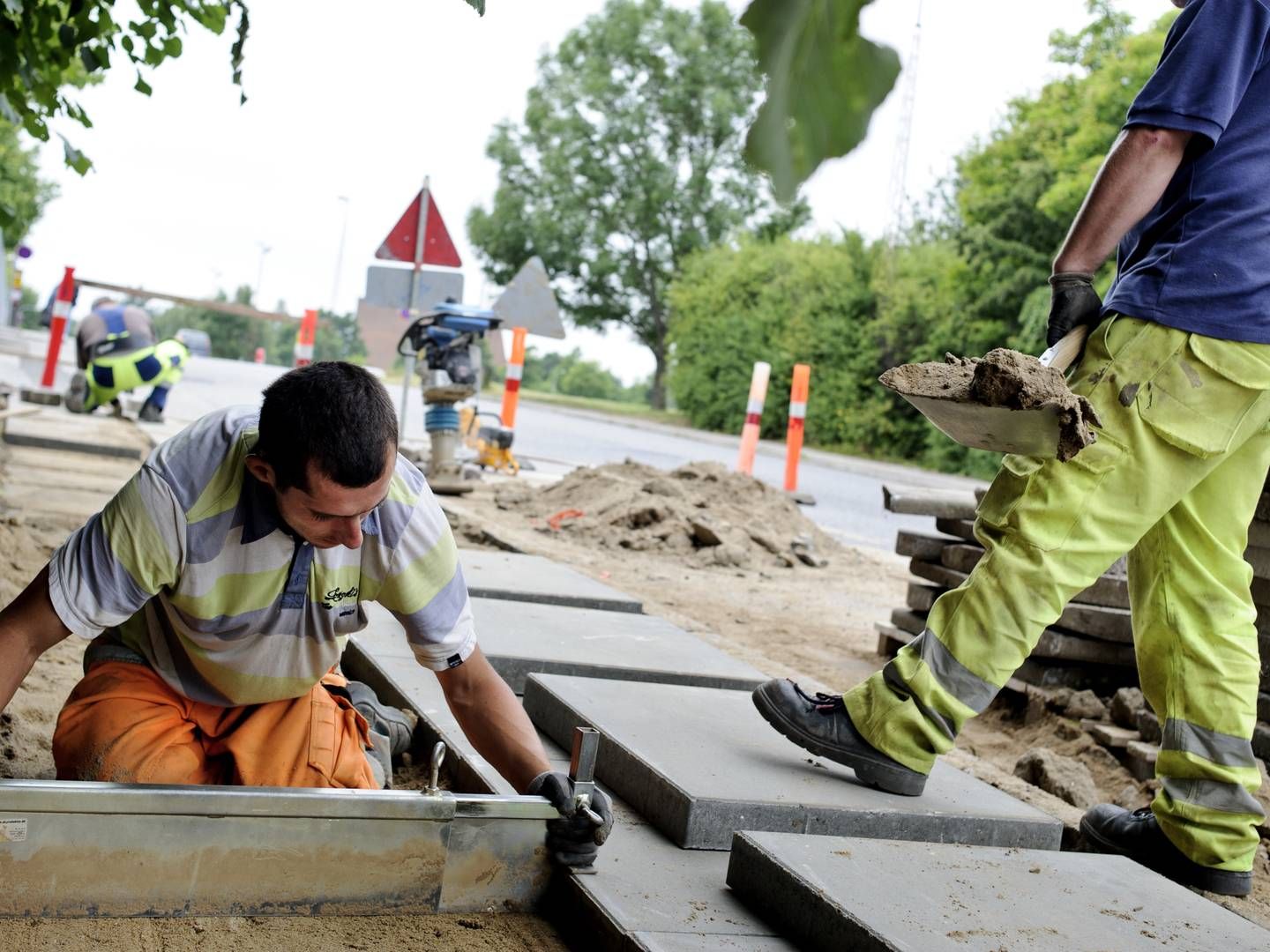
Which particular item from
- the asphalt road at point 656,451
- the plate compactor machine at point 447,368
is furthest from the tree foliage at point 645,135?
the asphalt road at point 656,451

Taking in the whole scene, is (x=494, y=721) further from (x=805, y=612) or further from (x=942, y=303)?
(x=942, y=303)

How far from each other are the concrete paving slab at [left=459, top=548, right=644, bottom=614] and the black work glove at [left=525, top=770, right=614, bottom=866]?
2.68 meters

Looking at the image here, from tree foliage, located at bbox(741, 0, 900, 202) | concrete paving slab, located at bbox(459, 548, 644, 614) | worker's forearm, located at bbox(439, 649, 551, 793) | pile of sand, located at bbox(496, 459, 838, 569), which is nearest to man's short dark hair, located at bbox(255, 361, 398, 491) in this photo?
worker's forearm, located at bbox(439, 649, 551, 793)

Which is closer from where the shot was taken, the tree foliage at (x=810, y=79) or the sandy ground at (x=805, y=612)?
the tree foliage at (x=810, y=79)

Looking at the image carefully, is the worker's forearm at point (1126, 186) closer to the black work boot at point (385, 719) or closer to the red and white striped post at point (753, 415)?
the black work boot at point (385, 719)

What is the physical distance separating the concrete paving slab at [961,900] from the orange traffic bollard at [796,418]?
9917 mm

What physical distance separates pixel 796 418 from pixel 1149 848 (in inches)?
396

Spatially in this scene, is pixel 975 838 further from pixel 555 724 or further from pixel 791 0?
pixel 791 0

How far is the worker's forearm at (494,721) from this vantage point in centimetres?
262

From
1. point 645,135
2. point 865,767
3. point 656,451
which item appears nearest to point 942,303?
point 656,451

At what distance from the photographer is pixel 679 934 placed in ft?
7.80

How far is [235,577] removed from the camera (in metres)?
2.48

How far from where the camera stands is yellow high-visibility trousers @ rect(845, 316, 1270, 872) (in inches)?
109

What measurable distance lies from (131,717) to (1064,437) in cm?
194
